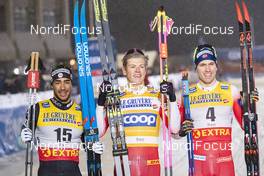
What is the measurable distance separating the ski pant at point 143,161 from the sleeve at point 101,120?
0.26 metres

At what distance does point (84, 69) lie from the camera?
397 centimetres

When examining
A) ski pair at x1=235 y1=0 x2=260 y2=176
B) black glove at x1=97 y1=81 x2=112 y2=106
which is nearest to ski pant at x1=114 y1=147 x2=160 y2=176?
black glove at x1=97 y1=81 x2=112 y2=106

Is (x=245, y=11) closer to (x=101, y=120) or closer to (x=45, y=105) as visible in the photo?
(x=101, y=120)

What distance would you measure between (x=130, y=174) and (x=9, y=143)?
3.67 metres

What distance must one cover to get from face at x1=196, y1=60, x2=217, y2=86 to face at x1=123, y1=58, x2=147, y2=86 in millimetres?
441

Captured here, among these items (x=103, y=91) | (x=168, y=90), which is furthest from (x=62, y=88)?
(x=168, y=90)

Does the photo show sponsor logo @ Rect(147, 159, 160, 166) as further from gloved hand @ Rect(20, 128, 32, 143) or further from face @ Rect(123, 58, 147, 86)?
gloved hand @ Rect(20, 128, 32, 143)

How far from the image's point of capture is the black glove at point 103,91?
3.75 m

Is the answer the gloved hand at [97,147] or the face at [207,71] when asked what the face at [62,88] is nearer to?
the gloved hand at [97,147]

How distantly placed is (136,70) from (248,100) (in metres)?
0.91

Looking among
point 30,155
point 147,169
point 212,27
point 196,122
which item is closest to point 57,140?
point 30,155

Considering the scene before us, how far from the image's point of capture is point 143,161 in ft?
12.6

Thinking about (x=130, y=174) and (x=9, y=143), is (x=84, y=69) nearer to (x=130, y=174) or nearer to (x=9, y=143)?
(x=130, y=174)

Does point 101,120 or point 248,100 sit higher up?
point 248,100
